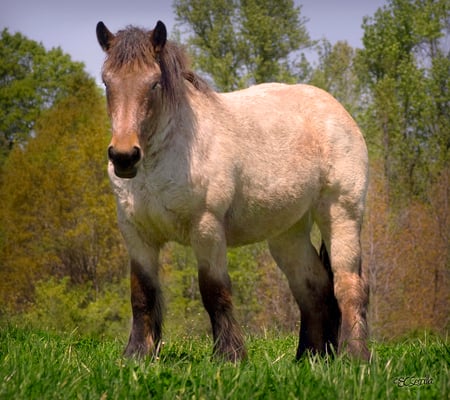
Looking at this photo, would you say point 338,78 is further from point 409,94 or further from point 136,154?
point 136,154

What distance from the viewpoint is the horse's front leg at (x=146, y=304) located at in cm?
520

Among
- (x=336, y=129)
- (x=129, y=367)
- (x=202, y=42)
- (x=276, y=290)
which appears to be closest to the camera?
(x=129, y=367)

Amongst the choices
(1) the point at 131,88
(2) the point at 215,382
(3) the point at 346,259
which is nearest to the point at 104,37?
(1) the point at 131,88

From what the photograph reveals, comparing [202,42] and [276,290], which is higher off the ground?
[202,42]

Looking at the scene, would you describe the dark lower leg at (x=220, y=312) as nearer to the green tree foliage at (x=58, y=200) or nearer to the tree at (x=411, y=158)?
the tree at (x=411, y=158)

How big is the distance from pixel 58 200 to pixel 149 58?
2196 cm

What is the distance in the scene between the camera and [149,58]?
4.85m

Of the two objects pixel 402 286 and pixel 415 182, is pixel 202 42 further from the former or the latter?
pixel 402 286

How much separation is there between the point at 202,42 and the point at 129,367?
22.8 metres

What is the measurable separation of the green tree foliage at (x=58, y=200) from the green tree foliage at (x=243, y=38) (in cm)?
471

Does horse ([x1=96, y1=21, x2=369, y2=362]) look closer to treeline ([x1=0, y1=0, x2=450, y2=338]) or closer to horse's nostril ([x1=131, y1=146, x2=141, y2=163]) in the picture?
horse's nostril ([x1=131, y1=146, x2=141, y2=163])

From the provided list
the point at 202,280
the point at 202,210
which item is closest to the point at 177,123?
the point at 202,210

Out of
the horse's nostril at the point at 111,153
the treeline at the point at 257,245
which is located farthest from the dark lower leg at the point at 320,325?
the treeline at the point at 257,245

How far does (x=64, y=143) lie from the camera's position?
25891 mm
